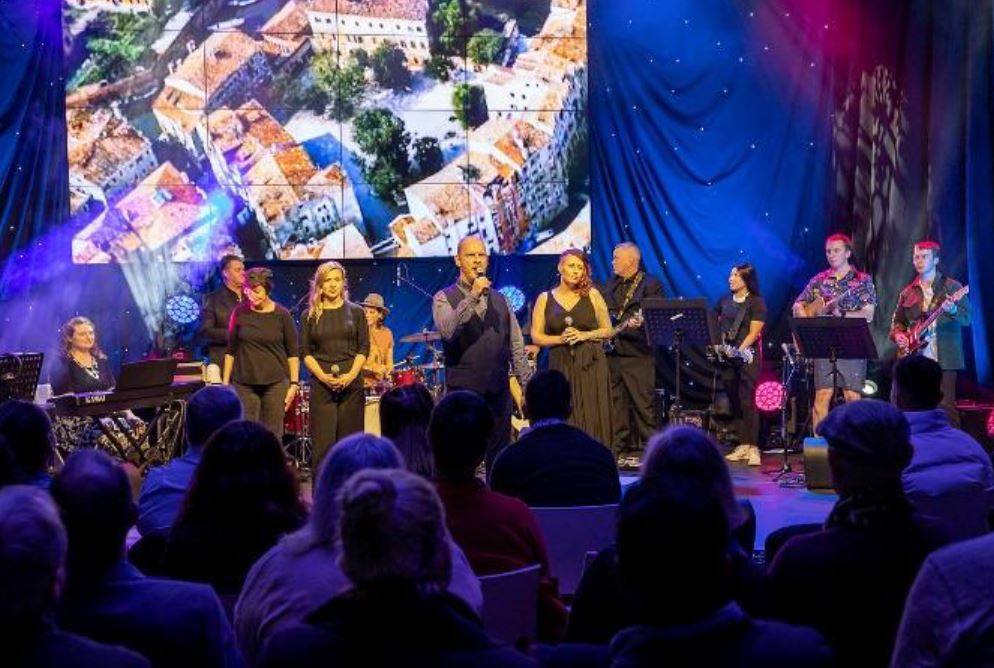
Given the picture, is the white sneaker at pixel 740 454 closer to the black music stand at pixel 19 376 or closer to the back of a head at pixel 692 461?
the black music stand at pixel 19 376

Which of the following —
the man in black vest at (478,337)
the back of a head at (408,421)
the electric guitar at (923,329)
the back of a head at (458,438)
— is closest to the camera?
the back of a head at (458,438)

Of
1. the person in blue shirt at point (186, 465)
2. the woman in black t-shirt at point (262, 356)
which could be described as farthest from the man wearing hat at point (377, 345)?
the person in blue shirt at point (186, 465)

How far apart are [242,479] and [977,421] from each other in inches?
367

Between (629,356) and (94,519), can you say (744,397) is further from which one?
(94,519)

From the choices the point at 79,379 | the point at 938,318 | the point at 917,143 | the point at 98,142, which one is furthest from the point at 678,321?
the point at 98,142

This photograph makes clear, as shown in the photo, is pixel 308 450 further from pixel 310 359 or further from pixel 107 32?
pixel 107 32

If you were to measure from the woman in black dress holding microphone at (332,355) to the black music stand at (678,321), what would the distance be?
2425 millimetres

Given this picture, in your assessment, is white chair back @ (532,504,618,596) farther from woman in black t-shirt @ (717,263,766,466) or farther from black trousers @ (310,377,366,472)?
woman in black t-shirt @ (717,263,766,466)

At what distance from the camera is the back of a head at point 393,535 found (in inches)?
96.3

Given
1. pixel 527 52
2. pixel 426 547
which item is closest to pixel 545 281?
pixel 527 52

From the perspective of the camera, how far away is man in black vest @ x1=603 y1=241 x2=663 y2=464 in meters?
12.6

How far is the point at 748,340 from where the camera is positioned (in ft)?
40.5

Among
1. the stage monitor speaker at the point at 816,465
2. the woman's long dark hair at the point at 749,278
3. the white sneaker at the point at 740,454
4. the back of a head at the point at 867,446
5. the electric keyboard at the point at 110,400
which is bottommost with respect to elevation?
the white sneaker at the point at 740,454

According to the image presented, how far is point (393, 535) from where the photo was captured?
2461mm
